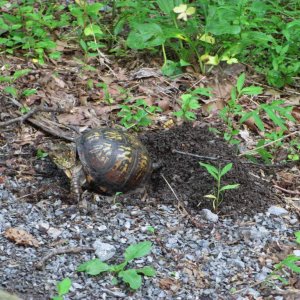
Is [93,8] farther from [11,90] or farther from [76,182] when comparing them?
[76,182]

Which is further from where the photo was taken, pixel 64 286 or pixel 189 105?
pixel 189 105

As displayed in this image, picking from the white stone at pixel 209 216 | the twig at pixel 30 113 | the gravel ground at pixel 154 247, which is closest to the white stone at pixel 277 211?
the gravel ground at pixel 154 247

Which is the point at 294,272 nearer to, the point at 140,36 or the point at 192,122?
the point at 192,122

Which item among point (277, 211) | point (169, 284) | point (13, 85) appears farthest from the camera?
point (13, 85)

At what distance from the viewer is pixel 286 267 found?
12.5 ft

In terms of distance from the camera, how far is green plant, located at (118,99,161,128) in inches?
201

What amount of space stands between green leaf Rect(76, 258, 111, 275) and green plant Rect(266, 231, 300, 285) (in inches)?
38.2

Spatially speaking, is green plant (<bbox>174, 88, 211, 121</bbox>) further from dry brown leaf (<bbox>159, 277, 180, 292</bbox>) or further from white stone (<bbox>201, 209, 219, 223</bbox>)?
dry brown leaf (<bbox>159, 277, 180, 292</bbox>)

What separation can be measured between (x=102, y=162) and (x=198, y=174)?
0.73 metres

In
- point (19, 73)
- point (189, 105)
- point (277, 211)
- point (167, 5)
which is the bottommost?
point (277, 211)

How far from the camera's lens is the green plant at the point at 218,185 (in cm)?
420

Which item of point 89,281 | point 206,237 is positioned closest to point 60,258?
point 89,281

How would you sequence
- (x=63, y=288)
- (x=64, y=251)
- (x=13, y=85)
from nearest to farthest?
(x=63, y=288) < (x=64, y=251) < (x=13, y=85)

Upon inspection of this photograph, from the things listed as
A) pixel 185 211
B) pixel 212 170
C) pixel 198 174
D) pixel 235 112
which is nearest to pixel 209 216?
pixel 185 211
